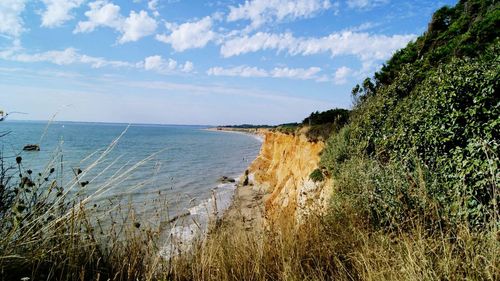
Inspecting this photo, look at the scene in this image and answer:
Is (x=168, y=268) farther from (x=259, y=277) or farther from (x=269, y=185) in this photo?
(x=269, y=185)

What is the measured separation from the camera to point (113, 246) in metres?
3.05

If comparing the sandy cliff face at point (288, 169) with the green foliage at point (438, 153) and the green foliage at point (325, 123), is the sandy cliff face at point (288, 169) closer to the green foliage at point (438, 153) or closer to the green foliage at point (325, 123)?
the green foliage at point (325, 123)

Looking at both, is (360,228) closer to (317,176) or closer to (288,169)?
(317,176)

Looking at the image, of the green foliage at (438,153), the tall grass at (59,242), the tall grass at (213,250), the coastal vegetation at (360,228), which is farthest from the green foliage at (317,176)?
the tall grass at (59,242)

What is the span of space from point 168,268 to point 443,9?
19.6 meters

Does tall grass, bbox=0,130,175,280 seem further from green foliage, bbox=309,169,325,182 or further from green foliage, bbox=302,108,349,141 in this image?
green foliage, bbox=302,108,349,141

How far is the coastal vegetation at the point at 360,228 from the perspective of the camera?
2.56 metres

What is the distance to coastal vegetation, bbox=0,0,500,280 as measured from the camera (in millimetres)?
2564

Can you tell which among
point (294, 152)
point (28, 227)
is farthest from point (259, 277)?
point (294, 152)

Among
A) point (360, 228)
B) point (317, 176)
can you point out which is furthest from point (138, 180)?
point (360, 228)

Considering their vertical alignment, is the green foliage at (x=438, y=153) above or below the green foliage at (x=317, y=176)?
above

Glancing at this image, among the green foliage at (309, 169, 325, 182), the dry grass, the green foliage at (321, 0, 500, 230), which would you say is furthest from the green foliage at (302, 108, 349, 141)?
the dry grass

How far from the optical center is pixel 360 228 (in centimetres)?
406

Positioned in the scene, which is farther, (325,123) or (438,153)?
(325,123)
